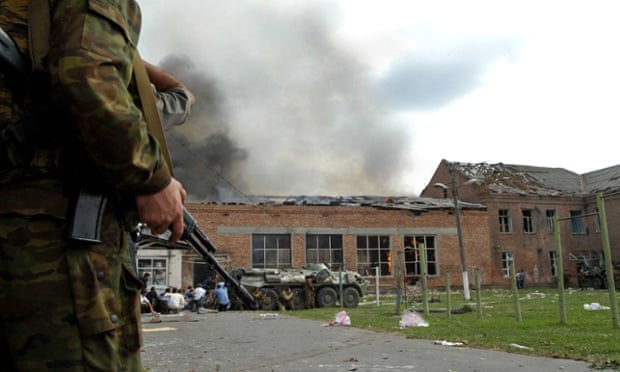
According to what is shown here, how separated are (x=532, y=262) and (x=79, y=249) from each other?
4004cm

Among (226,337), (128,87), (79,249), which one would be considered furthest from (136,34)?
(226,337)

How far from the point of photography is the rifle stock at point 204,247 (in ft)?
7.88

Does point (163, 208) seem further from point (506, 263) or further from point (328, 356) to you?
point (506, 263)

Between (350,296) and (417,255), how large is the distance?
41.5ft

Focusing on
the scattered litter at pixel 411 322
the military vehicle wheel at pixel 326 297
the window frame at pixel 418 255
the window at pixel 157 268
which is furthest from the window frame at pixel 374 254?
the scattered litter at pixel 411 322

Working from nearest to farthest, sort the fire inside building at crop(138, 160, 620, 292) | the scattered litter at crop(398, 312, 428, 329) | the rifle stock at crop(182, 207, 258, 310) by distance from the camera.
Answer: the rifle stock at crop(182, 207, 258, 310)
the scattered litter at crop(398, 312, 428, 329)
the fire inside building at crop(138, 160, 620, 292)

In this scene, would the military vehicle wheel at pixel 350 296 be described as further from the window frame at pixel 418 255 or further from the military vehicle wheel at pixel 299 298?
the window frame at pixel 418 255

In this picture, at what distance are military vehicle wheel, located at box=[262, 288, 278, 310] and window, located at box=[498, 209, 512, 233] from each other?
22968 millimetres

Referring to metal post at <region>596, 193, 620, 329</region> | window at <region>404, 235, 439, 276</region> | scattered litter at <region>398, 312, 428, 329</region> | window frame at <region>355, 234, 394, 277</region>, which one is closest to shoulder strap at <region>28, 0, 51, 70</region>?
metal post at <region>596, 193, 620, 329</region>

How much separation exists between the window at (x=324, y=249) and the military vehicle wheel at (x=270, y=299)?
34.5 ft

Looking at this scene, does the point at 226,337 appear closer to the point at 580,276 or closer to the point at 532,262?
the point at 580,276

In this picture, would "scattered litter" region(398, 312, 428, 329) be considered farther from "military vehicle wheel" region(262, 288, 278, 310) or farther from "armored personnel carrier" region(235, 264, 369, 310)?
"military vehicle wheel" region(262, 288, 278, 310)

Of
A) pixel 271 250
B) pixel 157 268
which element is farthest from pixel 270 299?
pixel 271 250

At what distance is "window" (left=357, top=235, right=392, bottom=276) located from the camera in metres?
31.4
